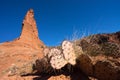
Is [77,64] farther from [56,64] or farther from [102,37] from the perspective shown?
[102,37]

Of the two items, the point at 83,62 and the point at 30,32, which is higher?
the point at 30,32

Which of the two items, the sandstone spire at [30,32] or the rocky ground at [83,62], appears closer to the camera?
the rocky ground at [83,62]

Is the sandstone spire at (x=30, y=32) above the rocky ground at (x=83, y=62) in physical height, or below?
above

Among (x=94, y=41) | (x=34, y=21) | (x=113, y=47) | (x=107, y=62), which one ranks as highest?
(x=34, y=21)

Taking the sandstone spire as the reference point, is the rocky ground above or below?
below

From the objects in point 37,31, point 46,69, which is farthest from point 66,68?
point 37,31

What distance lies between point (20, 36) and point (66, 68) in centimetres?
2802

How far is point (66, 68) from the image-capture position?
8875 millimetres

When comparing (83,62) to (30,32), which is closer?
(83,62)

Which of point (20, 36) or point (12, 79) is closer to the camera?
point (12, 79)

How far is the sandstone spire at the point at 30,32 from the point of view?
3594 cm

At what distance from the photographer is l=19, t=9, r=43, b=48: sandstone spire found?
3594 centimetres

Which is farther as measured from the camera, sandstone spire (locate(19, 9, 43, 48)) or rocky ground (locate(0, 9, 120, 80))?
sandstone spire (locate(19, 9, 43, 48))

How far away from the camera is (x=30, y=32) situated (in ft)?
A: 123
